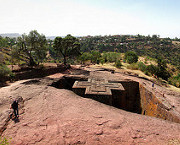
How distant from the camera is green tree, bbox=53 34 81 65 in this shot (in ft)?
68.5

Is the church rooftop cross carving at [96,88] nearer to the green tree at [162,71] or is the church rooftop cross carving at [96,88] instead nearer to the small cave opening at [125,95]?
the small cave opening at [125,95]

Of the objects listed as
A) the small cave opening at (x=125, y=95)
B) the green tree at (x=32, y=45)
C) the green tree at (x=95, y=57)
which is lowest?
the small cave opening at (x=125, y=95)

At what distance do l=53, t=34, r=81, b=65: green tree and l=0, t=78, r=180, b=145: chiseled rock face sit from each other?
16370 mm

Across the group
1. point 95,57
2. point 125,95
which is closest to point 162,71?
point 125,95

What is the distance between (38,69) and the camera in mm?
16797

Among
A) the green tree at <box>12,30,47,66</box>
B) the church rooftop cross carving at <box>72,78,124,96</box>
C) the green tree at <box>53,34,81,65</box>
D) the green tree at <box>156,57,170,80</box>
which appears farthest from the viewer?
the green tree at <box>156,57,170,80</box>

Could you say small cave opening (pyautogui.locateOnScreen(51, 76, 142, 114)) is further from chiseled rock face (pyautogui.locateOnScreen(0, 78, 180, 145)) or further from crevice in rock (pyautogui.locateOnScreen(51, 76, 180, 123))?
chiseled rock face (pyautogui.locateOnScreen(0, 78, 180, 145))

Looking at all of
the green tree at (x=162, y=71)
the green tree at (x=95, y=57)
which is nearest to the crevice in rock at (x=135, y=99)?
the green tree at (x=162, y=71)

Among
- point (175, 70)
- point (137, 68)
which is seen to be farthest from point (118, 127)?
point (175, 70)

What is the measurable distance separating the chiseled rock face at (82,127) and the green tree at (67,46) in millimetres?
16370

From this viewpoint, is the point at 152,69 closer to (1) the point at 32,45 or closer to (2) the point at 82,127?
(1) the point at 32,45

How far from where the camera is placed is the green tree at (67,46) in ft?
68.5

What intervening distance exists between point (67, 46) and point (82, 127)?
1923 cm

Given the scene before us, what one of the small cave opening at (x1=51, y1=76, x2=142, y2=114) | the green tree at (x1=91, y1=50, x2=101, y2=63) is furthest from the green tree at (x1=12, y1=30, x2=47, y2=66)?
the green tree at (x1=91, y1=50, x2=101, y2=63)
